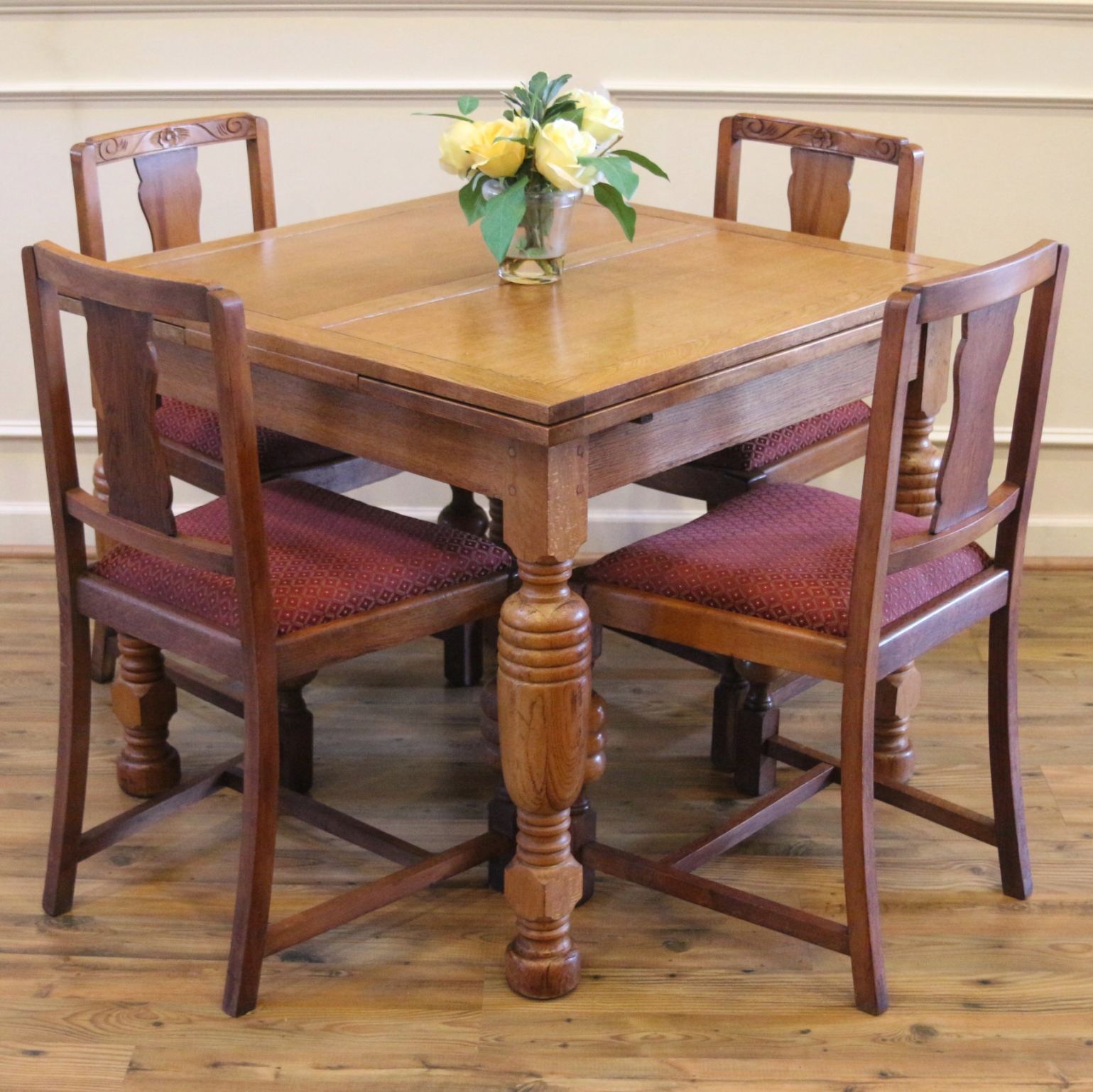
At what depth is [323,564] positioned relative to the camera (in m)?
1.88

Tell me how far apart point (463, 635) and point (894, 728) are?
801mm

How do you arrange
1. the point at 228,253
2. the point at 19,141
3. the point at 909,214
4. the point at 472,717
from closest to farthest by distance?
the point at 228,253
the point at 909,214
the point at 472,717
the point at 19,141

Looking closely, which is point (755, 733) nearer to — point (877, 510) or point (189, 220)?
point (877, 510)

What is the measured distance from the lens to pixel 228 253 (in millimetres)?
2264

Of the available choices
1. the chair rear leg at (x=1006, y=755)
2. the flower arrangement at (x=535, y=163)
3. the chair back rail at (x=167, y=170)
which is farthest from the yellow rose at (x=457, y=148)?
the chair rear leg at (x=1006, y=755)

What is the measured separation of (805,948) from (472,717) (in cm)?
83

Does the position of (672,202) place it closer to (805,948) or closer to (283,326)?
(283,326)

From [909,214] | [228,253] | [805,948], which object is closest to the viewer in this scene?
[805,948]

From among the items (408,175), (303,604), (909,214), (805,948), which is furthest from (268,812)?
(408,175)

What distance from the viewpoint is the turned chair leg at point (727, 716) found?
7.93 ft

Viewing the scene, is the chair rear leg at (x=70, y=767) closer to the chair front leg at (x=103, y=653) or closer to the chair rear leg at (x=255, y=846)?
the chair rear leg at (x=255, y=846)

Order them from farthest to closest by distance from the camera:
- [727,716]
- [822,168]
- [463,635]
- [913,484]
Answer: [463,635] < [822,168] < [727,716] < [913,484]

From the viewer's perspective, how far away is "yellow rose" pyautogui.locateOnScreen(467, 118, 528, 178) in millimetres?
1910

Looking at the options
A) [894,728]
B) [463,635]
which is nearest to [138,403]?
[463,635]
